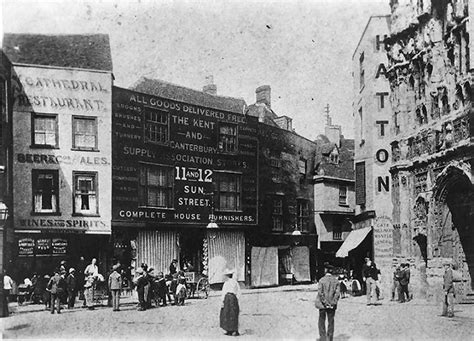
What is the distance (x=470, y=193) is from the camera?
15.6 meters

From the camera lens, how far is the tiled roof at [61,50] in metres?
13.5

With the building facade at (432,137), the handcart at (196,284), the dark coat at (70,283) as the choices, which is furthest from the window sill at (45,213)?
the building facade at (432,137)

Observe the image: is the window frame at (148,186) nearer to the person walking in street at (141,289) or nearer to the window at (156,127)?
the window at (156,127)

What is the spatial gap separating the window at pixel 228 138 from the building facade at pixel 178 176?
0.03m

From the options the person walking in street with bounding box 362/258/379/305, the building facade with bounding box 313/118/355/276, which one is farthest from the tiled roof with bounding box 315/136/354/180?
the person walking in street with bounding box 362/258/379/305

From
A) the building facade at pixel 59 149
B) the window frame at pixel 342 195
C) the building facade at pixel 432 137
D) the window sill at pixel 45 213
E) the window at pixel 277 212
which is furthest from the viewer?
the window frame at pixel 342 195

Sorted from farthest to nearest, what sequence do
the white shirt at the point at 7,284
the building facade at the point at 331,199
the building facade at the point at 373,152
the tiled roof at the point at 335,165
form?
1. the tiled roof at the point at 335,165
2. the building facade at the point at 331,199
3. the building facade at the point at 373,152
4. the white shirt at the point at 7,284

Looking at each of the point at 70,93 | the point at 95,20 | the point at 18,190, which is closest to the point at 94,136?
the point at 70,93

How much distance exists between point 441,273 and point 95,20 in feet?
35.6

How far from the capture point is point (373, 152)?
20797mm

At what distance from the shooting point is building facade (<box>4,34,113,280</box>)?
560 inches

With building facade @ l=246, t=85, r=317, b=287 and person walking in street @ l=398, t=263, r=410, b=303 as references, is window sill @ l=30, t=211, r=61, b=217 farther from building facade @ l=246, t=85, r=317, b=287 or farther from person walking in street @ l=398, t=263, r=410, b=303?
person walking in street @ l=398, t=263, r=410, b=303

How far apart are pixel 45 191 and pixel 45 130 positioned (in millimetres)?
1615

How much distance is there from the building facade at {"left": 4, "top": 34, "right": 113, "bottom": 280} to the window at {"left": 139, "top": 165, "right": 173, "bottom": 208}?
95cm
